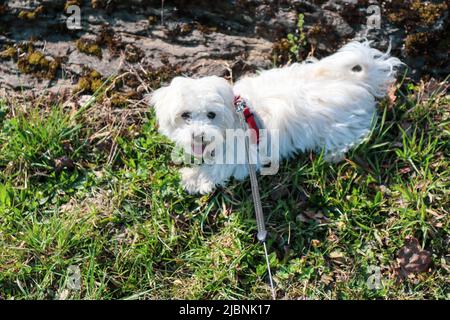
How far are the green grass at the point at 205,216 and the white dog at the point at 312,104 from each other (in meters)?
0.12

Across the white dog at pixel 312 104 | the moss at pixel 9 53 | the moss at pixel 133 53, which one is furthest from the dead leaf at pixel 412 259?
the moss at pixel 9 53

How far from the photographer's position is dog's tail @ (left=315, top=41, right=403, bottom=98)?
3877 mm

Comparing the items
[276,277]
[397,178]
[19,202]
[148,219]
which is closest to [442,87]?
[397,178]

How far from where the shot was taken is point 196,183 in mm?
3979

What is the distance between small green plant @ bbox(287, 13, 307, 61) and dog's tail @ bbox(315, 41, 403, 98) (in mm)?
533

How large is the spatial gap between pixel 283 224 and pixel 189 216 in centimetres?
68

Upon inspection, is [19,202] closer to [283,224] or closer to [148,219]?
[148,219]

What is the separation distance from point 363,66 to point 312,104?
18.4 inches

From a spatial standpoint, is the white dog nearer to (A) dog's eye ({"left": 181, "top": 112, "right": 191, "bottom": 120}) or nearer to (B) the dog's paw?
(B) the dog's paw

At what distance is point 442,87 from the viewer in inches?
170

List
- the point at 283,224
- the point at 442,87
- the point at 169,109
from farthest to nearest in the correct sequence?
the point at 442,87, the point at 283,224, the point at 169,109

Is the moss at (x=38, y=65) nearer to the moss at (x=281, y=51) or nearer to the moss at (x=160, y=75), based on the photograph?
the moss at (x=160, y=75)

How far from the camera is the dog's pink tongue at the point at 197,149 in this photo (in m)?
3.53

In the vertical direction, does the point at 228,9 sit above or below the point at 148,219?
above
